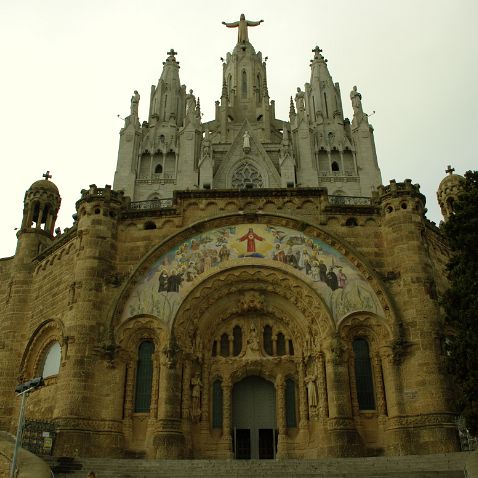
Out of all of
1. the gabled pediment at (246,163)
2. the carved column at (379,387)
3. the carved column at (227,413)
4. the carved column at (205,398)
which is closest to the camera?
the carved column at (379,387)

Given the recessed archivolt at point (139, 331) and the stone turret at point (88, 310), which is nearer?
the stone turret at point (88, 310)

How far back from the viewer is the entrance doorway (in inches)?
858

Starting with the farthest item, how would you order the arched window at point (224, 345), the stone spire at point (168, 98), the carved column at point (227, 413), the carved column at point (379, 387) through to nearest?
the stone spire at point (168, 98) → the arched window at point (224, 345) → the carved column at point (227, 413) → the carved column at point (379, 387)

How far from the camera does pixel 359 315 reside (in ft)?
69.9

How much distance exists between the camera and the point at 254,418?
22234mm

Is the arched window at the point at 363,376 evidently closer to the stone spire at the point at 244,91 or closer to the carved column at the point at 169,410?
the carved column at the point at 169,410

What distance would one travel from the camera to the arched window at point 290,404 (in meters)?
21.7

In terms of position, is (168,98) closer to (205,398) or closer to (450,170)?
(450,170)

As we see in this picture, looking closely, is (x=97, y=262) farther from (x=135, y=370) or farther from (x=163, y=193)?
(x=163, y=193)

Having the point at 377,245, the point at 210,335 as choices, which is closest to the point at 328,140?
the point at 377,245

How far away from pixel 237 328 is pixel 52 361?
8.45 m

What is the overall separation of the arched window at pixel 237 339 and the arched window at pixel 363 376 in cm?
500

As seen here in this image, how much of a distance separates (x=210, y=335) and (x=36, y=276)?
32.8 ft

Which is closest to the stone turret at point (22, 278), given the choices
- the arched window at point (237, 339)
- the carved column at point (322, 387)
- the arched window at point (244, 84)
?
the arched window at point (237, 339)
